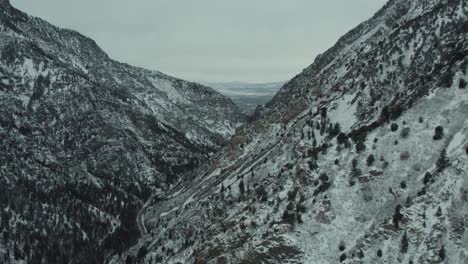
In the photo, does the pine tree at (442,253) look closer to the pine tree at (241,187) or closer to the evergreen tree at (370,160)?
the evergreen tree at (370,160)

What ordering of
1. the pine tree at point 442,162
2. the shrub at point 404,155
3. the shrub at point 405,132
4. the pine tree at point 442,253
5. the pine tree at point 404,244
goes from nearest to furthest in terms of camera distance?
the pine tree at point 442,253
the pine tree at point 404,244
the pine tree at point 442,162
the shrub at point 404,155
the shrub at point 405,132

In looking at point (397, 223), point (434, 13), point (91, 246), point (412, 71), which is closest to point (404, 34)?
point (434, 13)

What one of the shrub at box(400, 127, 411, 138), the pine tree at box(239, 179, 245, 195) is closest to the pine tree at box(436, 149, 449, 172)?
the shrub at box(400, 127, 411, 138)

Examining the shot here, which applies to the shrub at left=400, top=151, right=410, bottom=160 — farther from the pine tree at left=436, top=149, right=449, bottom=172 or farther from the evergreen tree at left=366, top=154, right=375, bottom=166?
the pine tree at left=436, top=149, right=449, bottom=172

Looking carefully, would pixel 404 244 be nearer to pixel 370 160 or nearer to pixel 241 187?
Answer: pixel 370 160

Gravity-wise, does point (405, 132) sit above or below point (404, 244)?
above

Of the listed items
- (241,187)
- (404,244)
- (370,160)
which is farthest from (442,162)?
(241,187)

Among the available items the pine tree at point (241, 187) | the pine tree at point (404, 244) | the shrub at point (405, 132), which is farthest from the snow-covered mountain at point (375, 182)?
the pine tree at point (241, 187)

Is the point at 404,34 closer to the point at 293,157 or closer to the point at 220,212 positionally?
the point at 293,157
